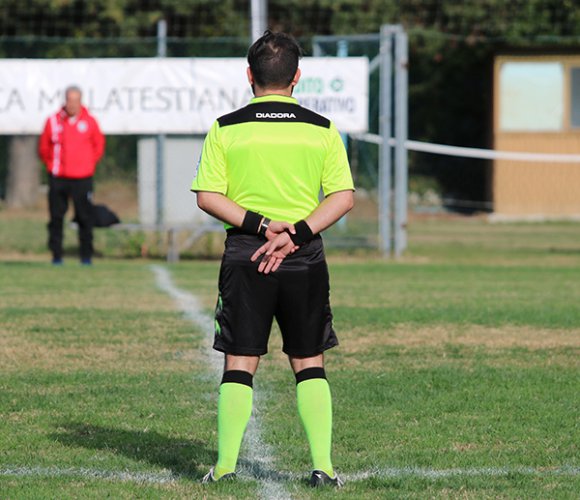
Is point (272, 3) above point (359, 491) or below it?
above

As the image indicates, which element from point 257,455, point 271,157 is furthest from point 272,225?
point 257,455

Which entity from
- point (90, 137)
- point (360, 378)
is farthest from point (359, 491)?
point (90, 137)

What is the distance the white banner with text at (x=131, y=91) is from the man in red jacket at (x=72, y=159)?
1.40 metres

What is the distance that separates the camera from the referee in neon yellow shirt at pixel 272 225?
5266 mm

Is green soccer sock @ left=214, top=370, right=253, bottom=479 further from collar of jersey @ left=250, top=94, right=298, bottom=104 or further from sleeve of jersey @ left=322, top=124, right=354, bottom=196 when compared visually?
collar of jersey @ left=250, top=94, right=298, bottom=104

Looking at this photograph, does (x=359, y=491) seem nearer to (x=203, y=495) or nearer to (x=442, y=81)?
(x=203, y=495)

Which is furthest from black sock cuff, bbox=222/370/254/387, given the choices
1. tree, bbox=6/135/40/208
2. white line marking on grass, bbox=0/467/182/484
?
tree, bbox=6/135/40/208

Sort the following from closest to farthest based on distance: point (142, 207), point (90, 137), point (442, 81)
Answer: point (90, 137) < point (142, 207) < point (442, 81)

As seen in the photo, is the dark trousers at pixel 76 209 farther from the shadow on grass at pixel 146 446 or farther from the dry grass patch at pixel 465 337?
the shadow on grass at pixel 146 446

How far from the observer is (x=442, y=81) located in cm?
3228

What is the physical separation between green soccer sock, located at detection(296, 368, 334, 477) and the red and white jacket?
11.1 meters

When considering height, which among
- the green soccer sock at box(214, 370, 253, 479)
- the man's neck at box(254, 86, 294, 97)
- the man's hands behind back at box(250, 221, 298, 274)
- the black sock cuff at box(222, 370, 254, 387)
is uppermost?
the man's neck at box(254, 86, 294, 97)

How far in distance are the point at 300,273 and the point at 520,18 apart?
24828 mm

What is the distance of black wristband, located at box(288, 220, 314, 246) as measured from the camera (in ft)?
17.2
